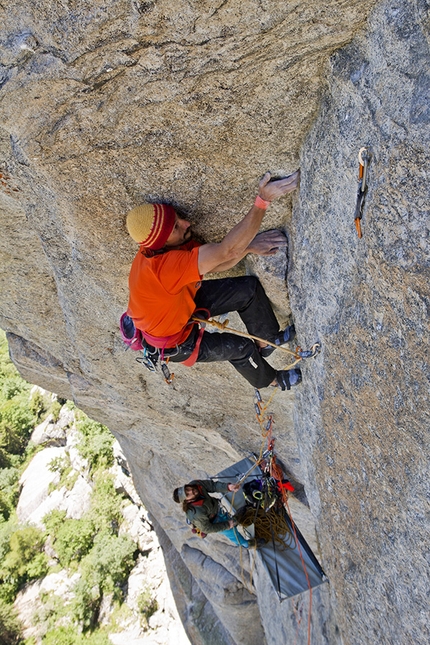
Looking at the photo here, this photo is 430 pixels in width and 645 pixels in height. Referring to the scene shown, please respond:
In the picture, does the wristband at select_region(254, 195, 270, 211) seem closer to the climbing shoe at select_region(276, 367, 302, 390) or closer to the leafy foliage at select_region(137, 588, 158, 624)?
the climbing shoe at select_region(276, 367, 302, 390)

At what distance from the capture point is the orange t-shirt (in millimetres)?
3418

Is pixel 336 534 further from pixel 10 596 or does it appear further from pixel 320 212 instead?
pixel 10 596

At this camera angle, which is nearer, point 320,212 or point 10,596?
point 320,212

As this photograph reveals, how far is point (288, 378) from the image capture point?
4.36 meters

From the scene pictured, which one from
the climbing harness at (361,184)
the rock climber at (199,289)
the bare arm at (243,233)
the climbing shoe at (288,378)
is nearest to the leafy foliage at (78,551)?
the climbing shoe at (288,378)

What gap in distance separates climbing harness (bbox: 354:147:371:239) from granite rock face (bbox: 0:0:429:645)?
0.06 meters

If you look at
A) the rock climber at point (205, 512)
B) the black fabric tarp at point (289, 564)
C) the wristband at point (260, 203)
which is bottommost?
the black fabric tarp at point (289, 564)

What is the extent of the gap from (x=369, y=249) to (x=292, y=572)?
455 cm

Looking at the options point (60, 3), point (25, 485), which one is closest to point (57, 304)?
point (60, 3)

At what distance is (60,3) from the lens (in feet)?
8.17

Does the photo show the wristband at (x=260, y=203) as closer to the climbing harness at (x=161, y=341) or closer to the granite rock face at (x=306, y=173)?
the granite rock face at (x=306, y=173)

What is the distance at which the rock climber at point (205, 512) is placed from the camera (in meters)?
5.79

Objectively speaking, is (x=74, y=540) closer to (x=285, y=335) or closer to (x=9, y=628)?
(x=9, y=628)

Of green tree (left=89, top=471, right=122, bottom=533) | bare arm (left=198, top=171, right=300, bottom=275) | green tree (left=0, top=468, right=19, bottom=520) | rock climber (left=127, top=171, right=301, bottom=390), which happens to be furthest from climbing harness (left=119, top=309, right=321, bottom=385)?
green tree (left=0, top=468, right=19, bottom=520)
